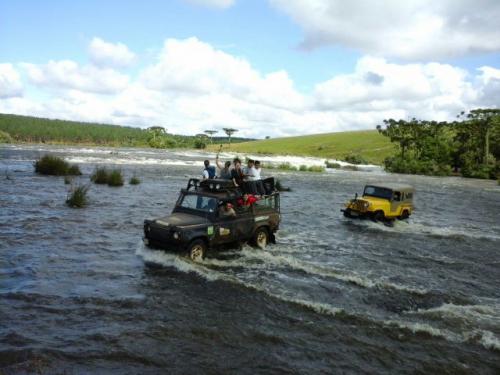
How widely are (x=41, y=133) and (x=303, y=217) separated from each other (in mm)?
176113

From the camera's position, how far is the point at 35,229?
17.5 m

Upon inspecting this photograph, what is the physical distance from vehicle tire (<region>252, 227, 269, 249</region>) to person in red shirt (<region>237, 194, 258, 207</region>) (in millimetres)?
1089

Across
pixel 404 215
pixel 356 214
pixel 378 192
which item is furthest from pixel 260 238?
pixel 404 215

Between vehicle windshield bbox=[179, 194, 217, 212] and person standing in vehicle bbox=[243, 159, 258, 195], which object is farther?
person standing in vehicle bbox=[243, 159, 258, 195]

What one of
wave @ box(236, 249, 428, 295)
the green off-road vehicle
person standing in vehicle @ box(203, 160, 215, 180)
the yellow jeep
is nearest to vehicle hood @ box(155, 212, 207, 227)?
the green off-road vehicle

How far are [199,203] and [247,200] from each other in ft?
5.97

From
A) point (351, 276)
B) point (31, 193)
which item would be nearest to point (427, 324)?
point (351, 276)

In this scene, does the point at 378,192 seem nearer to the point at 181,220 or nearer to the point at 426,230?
the point at 426,230

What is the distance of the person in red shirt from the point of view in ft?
51.5

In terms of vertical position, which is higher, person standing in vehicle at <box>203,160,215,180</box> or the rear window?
person standing in vehicle at <box>203,160,215,180</box>

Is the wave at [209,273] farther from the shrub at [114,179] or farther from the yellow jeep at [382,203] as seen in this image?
the shrub at [114,179]

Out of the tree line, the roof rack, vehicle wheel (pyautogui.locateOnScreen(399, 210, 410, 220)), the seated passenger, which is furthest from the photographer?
the tree line

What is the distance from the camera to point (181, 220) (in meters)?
13.9

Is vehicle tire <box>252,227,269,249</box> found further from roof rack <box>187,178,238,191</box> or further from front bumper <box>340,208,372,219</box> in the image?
front bumper <box>340,208,372,219</box>
